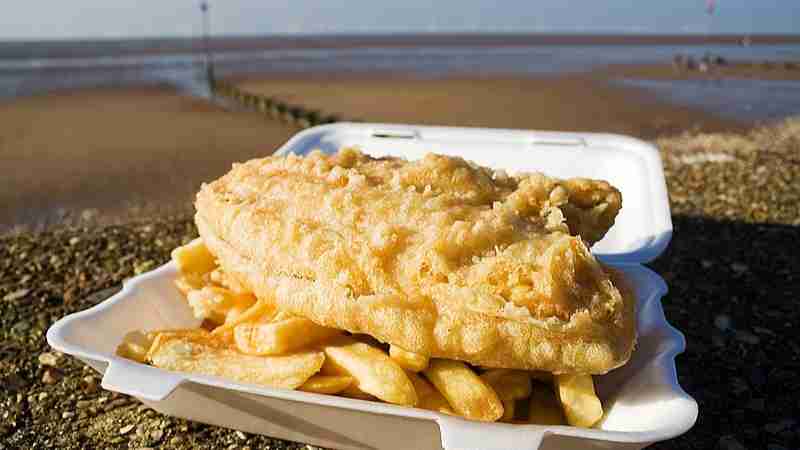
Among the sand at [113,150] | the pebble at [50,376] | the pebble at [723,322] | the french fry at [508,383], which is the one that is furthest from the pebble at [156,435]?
the sand at [113,150]

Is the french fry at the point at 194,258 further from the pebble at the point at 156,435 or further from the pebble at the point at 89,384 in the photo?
the pebble at the point at 89,384

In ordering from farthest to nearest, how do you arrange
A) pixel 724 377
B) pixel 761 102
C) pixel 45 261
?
pixel 761 102, pixel 45 261, pixel 724 377

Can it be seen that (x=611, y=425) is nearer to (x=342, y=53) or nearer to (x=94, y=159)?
(x=94, y=159)

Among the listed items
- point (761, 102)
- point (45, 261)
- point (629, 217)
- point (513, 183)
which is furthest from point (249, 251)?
point (761, 102)

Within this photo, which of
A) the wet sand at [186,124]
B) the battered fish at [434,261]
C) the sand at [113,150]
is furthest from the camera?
the wet sand at [186,124]

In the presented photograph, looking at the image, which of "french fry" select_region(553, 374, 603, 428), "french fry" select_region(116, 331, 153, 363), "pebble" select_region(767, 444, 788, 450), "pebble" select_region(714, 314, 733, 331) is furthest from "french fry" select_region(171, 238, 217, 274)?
"pebble" select_region(714, 314, 733, 331)
